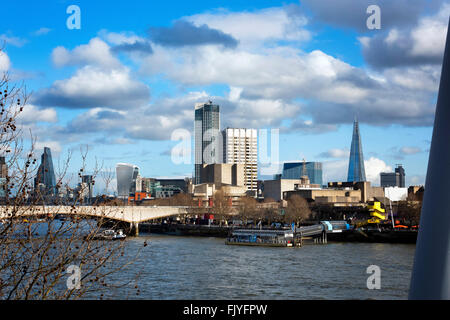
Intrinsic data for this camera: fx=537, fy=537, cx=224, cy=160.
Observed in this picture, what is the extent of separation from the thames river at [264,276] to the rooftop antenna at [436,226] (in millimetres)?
11106

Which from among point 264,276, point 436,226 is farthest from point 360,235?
point 436,226

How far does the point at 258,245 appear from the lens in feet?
146

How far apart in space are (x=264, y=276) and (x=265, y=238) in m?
21.9

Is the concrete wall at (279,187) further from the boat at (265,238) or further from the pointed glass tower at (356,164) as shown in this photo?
the boat at (265,238)

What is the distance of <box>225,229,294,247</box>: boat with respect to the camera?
44.5m

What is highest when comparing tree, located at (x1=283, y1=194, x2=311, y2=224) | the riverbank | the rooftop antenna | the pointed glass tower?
the pointed glass tower

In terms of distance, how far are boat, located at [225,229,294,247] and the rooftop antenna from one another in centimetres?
4183

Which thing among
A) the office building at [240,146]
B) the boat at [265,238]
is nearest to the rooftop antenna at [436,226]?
the boat at [265,238]

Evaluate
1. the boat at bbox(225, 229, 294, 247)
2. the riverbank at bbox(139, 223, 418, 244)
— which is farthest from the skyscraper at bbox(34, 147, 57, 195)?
the riverbank at bbox(139, 223, 418, 244)

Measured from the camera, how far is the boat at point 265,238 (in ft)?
146

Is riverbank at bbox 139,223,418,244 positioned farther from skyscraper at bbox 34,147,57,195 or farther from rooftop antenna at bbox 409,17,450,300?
rooftop antenna at bbox 409,17,450,300
